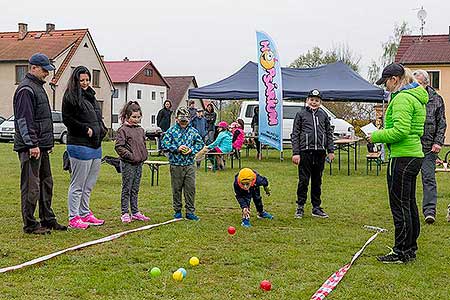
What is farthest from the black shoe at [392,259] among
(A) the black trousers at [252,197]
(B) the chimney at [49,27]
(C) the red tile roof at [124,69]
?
(C) the red tile roof at [124,69]

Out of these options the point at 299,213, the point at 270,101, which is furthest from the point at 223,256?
the point at 270,101

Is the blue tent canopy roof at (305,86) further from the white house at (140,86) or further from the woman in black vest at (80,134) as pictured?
the white house at (140,86)

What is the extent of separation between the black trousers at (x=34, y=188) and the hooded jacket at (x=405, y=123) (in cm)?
351

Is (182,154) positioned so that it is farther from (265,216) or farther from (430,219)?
(430,219)

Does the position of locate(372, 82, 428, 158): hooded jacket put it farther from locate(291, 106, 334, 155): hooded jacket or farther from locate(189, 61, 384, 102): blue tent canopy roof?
locate(189, 61, 384, 102): blue tent canopy roof

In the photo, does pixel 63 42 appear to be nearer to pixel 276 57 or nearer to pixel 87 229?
pixel 276 57

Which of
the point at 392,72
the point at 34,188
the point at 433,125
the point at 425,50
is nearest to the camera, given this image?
the point at 392,72

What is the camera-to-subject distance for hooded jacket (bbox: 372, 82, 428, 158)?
5672 millimetres

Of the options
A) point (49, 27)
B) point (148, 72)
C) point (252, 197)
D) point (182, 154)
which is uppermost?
point (49, 27)

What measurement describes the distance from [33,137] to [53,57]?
34880 millimetres

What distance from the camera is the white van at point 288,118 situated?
23062 millimetres

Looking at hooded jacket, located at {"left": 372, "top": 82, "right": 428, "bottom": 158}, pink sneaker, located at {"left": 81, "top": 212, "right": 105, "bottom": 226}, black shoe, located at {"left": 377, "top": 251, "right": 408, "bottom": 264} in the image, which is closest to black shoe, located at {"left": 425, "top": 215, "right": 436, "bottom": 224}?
black shoe, located at {"left": 377, "top": 251, "right": 408, "bottom": 264}

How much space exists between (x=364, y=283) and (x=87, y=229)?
3.46 meters

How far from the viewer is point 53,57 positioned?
40.1 meters
